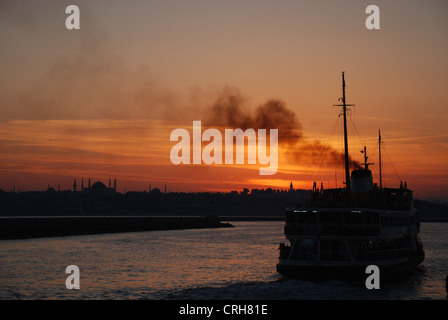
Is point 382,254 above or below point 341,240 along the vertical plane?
below

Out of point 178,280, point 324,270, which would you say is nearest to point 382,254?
point 324,270

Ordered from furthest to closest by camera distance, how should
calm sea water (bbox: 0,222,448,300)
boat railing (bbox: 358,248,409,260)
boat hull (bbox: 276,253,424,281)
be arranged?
1. boat railing (bbox: 358,248,409,260)
2. boat hull (bbox: 276,253,424,281)
3. calm sea water (bbox: 0,222,448,300)

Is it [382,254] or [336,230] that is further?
[382,254]

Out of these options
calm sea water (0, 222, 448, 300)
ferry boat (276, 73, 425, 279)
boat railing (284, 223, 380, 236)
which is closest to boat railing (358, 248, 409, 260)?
ferry boat (276, 73, 425, 279)

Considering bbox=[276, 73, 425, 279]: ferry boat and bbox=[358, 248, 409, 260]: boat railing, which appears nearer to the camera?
bbox=[276, 73, 425, 279]: ferry boat

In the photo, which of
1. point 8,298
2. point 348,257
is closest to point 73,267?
point 8,298

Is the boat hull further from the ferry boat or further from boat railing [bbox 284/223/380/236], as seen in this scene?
boat railing [bbox 284/223/380/236]

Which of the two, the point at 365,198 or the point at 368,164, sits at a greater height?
the point at 368,164

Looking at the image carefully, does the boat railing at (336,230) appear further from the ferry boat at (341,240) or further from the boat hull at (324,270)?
the boat hull at (324,270)

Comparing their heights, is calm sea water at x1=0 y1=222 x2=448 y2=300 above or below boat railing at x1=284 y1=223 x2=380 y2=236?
below

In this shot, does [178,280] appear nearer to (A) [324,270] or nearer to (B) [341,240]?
(A) [324,270]
